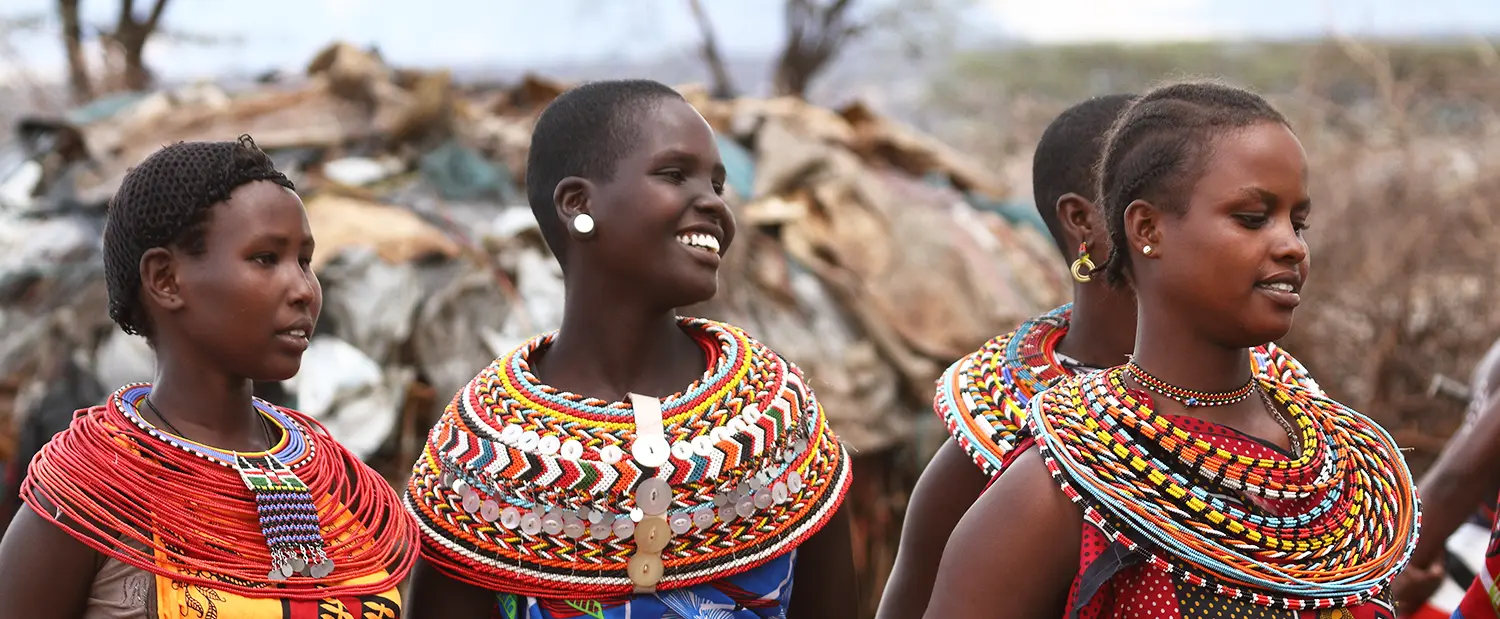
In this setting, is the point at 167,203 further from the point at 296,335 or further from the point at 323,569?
the point at 323,569

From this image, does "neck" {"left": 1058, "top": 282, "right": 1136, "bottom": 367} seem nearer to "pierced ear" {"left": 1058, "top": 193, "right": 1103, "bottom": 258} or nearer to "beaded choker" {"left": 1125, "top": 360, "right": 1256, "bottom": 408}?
"pierced ear" {"left": 1058, "top": 193, "right": 1103, "bottom": 258}

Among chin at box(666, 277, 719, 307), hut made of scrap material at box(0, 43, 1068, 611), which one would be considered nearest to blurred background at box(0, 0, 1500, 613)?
hut made of scrap material at box(0, 43, 1068, 611)

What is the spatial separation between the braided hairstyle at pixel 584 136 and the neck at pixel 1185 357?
3.37 ft

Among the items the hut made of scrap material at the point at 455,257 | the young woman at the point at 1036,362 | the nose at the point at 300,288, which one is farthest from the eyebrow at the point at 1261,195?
the hut made of scrap material at the point at 455,257

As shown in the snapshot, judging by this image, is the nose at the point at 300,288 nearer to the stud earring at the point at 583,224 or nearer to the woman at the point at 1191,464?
the stud earring at the point at 583,224

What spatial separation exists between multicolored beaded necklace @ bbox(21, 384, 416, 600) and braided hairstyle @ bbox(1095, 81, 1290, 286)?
1.33m

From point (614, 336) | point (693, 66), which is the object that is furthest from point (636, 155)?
point (693, 66)

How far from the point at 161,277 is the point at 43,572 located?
1.59ft

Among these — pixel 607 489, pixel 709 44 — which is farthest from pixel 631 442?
pixel 709 44

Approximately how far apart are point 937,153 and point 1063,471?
6265mm

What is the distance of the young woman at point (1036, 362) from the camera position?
8.78ft

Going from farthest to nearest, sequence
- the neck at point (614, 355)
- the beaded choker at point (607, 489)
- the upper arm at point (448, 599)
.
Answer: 1. the neck at point (614, 355)
2. the upper arm at point (448, 599)
3. the beaded choker at point (607, 489)

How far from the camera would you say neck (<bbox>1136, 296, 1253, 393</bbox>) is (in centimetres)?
208

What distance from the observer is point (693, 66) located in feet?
54.0
